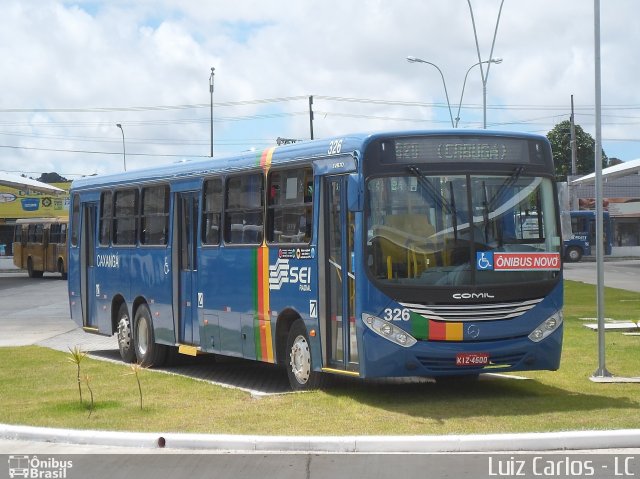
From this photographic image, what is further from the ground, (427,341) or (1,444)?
(427,341)

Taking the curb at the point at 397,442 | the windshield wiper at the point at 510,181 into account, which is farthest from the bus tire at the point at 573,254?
the curb at the point at 397,442

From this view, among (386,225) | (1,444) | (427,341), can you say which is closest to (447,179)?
(386,225)

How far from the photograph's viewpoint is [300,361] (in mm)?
14203

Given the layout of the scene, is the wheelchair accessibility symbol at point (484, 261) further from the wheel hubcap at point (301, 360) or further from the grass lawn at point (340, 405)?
the wheel hubcap at point (301, 360)

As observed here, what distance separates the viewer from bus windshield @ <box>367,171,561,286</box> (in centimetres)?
1262

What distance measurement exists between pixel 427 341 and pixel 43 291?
33.8m

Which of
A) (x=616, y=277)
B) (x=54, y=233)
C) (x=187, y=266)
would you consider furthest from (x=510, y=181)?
(x=54, y=233)

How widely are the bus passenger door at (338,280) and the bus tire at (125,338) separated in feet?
22.1

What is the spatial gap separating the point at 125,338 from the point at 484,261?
8550 mm

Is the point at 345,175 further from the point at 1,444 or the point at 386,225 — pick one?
the point at 1,444

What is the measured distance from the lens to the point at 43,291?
4444 centimetres

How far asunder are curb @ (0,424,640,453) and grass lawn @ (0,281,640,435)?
0.45 m
